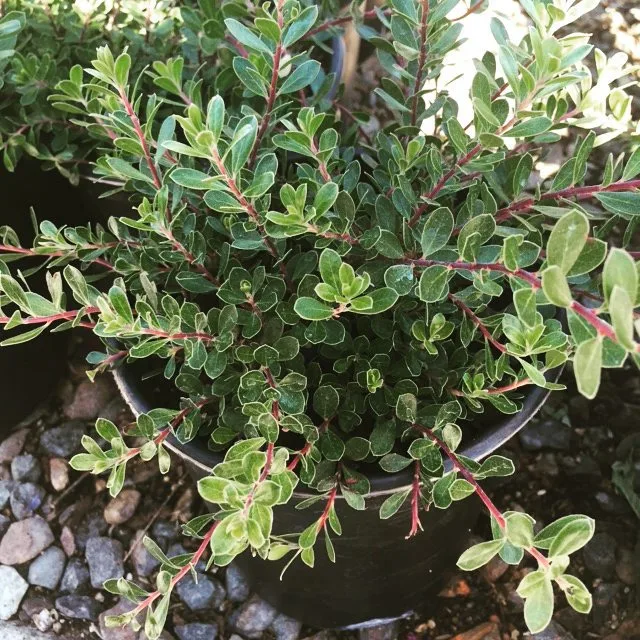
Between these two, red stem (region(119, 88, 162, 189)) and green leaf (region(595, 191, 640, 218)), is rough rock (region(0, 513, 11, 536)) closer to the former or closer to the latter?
red stem (region(119, 88, 162, 189))

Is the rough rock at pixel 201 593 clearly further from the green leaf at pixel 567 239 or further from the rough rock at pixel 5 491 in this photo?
the green leaf at pixel 567 239

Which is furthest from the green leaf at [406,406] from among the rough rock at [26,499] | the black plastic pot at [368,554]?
the rough rock at [26,499]

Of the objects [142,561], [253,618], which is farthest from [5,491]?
[253,618]

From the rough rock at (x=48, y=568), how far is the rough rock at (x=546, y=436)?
44.6 inches

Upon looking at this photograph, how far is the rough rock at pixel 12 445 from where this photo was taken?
74.7 inches

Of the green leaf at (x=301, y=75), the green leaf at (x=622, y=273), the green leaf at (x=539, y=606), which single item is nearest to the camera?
the green leaf at (x=622, y=273)

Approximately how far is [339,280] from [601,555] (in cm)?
115

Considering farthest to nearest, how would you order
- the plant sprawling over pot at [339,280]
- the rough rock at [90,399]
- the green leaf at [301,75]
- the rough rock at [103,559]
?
the rough rock at [90,399] → the rough rock at [103,559] → the green leaf at [301,75] → the plant sprawling over pot at [339,280]

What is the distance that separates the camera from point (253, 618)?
165cm

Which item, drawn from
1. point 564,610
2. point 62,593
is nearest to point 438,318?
point 564,610

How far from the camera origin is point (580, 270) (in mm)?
712

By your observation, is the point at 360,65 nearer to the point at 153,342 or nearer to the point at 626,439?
the point at 626,439

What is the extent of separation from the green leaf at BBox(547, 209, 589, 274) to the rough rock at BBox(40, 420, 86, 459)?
5.00ft

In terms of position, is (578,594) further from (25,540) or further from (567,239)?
(25,540)
